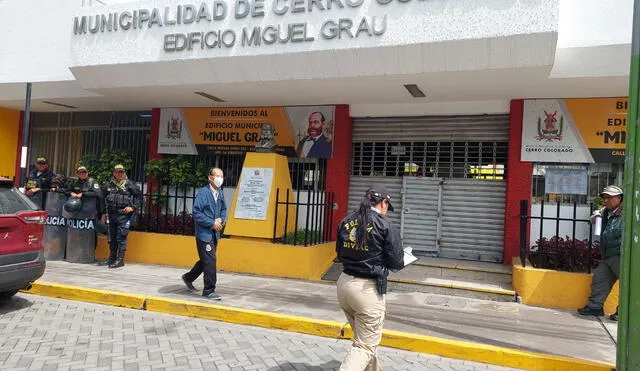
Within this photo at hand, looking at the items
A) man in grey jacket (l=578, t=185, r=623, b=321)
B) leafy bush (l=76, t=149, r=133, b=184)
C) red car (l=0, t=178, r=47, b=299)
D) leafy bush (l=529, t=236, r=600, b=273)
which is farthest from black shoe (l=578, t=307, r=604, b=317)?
leafy bush (l=76, t=149, r=133, b=184)

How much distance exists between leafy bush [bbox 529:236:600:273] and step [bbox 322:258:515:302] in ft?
2.21

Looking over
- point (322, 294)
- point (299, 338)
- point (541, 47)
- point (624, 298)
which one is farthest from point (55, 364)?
point (541, 47)

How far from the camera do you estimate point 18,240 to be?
5.54 m

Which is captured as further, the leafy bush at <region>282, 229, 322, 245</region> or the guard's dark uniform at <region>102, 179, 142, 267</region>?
the leafy bush at <region>282, 229, 322, 245</region>

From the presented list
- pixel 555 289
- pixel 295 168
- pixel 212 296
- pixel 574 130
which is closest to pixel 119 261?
pixel 212 296

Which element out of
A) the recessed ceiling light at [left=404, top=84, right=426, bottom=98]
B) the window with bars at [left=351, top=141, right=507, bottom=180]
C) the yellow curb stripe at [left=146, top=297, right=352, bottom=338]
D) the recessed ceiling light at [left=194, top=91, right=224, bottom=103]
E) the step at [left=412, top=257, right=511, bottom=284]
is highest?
the recessed ceiling light at [left=404, top=84, right=426, bottom=98]

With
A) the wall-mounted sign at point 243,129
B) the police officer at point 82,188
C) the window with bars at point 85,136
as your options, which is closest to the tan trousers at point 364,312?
the wall-mounted sign at point 243,129

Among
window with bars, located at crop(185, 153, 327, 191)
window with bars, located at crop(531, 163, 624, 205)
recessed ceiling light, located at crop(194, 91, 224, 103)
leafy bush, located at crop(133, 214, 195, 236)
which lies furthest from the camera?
window with bars, located at crop(185, 153, 327, 191)

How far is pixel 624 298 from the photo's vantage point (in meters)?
3.54

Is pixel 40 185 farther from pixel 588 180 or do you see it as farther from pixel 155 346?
pixel 588 180

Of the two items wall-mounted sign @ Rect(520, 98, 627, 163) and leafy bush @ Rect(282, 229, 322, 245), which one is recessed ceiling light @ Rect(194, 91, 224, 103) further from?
wall-mounted sign @ Rect(520, 98, 627, 163)

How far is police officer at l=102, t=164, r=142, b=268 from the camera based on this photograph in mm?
8344

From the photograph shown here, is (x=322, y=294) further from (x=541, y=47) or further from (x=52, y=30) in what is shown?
(x=52, y=30)

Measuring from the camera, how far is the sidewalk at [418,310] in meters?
5.17
